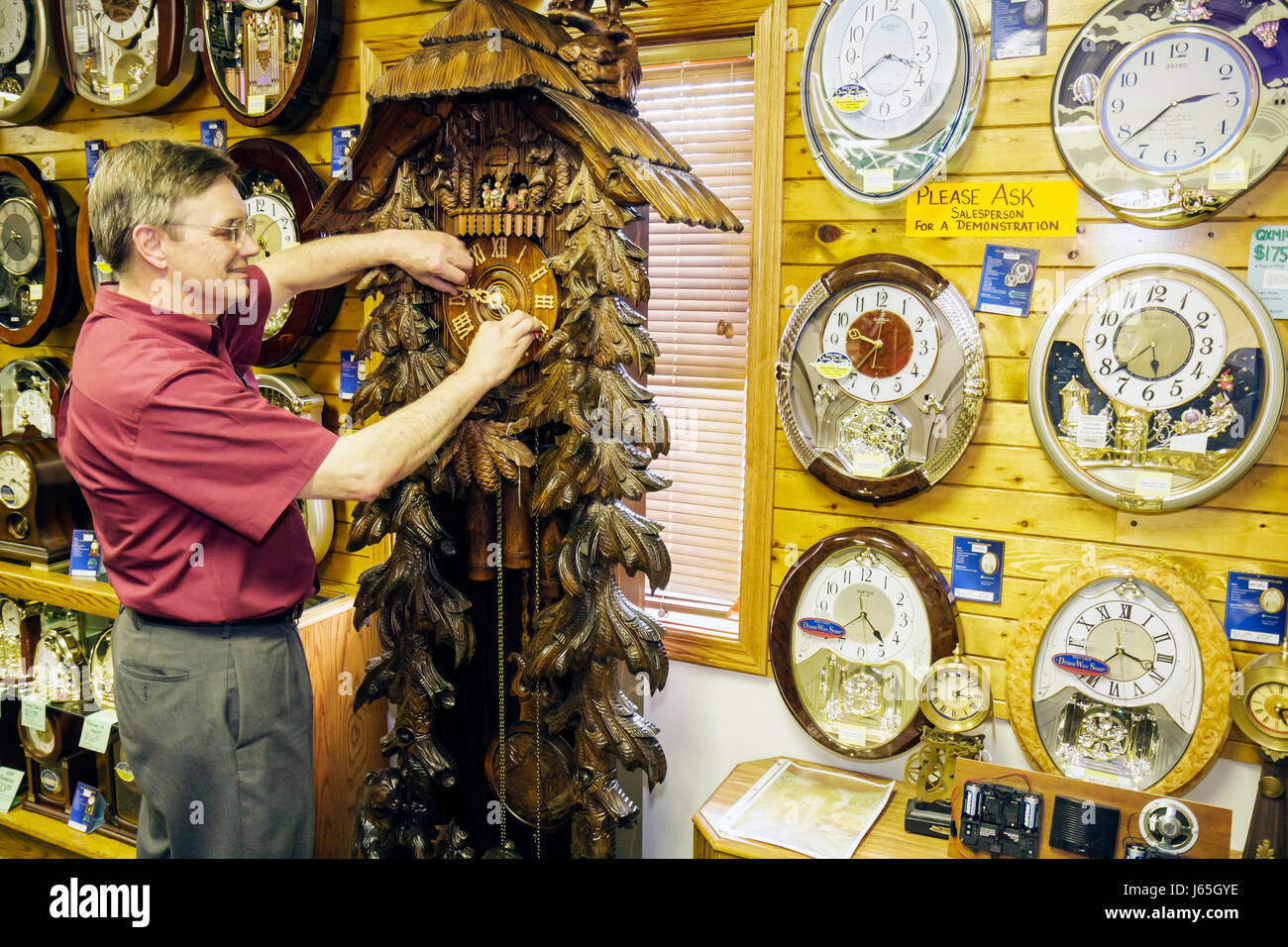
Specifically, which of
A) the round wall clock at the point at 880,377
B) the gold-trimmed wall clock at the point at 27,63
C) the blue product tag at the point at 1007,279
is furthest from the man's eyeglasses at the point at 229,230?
the gold-trimmed wall clock at the point at 27,63

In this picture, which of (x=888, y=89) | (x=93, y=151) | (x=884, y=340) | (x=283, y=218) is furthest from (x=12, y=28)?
(x=884, y=340)

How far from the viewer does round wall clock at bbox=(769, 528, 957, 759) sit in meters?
2.01

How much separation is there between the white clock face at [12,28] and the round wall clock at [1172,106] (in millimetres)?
3340

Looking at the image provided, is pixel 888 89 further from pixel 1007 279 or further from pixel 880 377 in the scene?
pixel 880 377

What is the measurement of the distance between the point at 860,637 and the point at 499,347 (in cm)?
107

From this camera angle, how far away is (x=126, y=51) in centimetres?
292

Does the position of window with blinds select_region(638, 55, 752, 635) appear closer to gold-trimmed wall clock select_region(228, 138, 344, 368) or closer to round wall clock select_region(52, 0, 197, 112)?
gold-trimmed wall clock select_region(228, 138, 344, 368)

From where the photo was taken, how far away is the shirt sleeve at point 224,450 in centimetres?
155

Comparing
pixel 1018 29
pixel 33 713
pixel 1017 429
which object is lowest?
pixel 33 713

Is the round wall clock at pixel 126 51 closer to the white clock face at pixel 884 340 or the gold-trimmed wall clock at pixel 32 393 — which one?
the gold-trimmed wall clock at pixel 32 393

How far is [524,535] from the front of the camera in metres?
Result: 1.90

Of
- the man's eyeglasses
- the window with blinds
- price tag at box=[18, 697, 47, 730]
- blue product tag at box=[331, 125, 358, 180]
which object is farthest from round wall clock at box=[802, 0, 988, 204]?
price tag at box=[18, 697, 47, 730]
